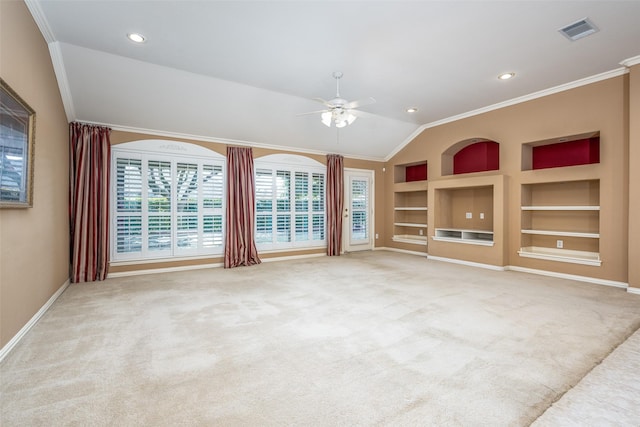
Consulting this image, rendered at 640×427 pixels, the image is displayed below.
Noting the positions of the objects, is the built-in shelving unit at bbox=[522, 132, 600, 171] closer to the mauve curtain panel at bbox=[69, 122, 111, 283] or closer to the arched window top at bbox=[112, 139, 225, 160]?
the arched window top at bbox=[112, 139, 225, 160]

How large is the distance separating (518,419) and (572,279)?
4.26 m

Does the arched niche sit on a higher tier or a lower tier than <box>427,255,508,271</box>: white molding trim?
higher

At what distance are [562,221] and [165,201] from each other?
22.8 feet

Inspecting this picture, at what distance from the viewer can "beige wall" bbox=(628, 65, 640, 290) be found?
3.88m

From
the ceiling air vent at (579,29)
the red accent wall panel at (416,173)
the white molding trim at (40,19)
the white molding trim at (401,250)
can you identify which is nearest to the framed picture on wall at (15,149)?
the white molding trim at (40,19)

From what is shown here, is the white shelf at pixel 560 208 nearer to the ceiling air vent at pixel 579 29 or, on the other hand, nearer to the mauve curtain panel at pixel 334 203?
the ceiling air vent at pixel 579 29

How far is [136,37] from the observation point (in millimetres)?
3320

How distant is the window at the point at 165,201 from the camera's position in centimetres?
500

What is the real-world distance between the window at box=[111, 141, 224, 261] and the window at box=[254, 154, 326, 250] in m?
0.87

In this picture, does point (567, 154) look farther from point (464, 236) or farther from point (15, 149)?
point (15, 149)

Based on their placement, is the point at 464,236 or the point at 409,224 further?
the point at 409,224

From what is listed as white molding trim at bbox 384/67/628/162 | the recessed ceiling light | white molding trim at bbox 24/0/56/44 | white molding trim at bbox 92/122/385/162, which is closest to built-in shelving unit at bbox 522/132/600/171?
white molding trim at bbox 384/67/628/162

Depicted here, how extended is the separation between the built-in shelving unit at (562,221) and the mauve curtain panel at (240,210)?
199 inches

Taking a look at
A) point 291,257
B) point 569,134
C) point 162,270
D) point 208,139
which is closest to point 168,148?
point 208,139
